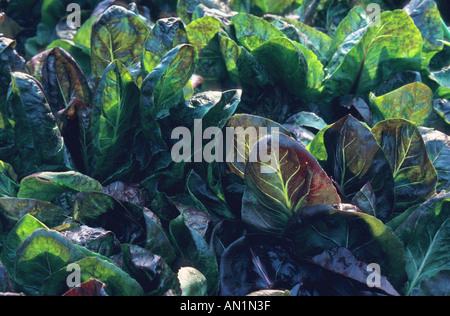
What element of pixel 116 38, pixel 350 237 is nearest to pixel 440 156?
pixel 350 237

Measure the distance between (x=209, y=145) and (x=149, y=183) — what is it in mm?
260

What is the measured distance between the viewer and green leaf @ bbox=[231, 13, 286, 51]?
183cm

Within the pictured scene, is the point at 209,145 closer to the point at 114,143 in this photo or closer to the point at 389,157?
the point at 114,143

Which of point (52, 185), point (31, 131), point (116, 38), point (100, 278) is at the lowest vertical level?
point (100, 278)

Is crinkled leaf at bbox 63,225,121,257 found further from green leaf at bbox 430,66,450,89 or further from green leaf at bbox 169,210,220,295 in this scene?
→ green leaf at bbox 430,66,450,89

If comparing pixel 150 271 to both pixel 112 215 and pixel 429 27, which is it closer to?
pixel 112 215

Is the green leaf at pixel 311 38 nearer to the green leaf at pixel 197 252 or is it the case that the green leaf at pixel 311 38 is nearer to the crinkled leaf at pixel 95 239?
the green leaf at pixel 197 252

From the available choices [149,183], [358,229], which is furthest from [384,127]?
[149,183]

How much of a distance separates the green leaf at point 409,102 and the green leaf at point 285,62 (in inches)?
11.0

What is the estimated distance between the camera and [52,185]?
149 cm

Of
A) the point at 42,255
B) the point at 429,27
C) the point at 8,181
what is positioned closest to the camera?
the point at 42,255

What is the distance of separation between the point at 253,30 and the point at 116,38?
0.53m

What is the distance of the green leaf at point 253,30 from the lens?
5.99 feet

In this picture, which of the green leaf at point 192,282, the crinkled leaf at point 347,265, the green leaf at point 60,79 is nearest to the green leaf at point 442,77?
the crinkled leaf at point 347,265
